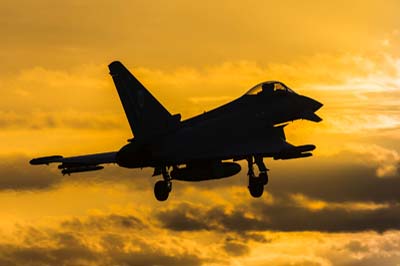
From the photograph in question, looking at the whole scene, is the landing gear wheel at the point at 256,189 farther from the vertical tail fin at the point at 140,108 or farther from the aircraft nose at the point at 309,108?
the vertical tail fin at the point at 140,108

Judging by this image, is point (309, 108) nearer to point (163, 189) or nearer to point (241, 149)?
point (241, 149)

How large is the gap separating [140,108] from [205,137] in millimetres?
3853

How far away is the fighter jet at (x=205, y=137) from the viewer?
6962cm

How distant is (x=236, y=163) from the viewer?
72.2 metres

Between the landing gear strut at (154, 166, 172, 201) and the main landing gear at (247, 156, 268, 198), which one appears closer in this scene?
the landing gear strut at (154, 166, 172, 201)

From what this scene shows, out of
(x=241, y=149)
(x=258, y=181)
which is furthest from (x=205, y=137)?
(x=258, y=181)

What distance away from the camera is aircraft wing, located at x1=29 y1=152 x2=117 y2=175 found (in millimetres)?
73062

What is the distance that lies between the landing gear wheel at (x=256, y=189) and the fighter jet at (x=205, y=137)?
5 cm

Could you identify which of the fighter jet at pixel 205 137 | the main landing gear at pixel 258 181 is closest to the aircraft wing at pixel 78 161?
the fighter jet at pixel 205 137

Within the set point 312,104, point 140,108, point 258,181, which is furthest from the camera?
point 312,104

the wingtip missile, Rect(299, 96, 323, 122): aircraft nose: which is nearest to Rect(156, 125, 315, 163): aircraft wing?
Rect(299, 96, 323, 122): aircraft nose

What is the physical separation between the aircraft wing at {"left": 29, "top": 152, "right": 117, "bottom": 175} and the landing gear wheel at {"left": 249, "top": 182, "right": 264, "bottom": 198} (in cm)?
746

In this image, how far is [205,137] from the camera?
71312 mm

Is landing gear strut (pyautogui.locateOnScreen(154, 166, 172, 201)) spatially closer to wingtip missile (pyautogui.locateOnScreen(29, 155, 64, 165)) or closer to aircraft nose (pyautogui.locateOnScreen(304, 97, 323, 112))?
wingtip missile (pyautogui.locateOnScreen(29, 155, 64, 165))
